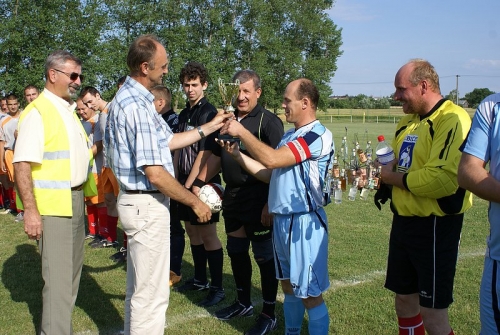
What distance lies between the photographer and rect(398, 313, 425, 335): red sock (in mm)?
3824

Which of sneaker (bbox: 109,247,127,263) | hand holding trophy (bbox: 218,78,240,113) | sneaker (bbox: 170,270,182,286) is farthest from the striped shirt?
sneaker (bbox: 109,247,127,263)

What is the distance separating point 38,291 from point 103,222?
230 centimetres

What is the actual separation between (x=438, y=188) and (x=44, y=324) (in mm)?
3322

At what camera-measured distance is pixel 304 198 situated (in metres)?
3.79

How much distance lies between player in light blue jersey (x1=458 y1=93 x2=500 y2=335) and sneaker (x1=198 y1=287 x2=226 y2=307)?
3.33 m

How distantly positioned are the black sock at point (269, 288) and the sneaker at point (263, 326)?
51 millimetres

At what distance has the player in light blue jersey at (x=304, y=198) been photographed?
375cm

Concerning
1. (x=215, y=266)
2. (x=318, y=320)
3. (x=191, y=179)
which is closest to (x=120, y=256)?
(x=215, y=266)

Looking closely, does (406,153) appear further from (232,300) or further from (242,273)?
(232,300)

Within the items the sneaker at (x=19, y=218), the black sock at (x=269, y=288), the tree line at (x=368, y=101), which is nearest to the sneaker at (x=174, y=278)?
the black sock at (x=269, y=288)

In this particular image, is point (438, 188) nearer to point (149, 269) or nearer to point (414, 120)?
point (414, 120)

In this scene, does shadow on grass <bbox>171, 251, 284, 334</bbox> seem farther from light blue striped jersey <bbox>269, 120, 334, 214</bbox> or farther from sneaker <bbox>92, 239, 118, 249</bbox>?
sneaker <bbox>92, 239, 118, 249</bbox>

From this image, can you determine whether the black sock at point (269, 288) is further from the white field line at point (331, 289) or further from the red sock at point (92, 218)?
the red sock at point (92, 218)

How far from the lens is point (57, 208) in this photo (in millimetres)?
4039
